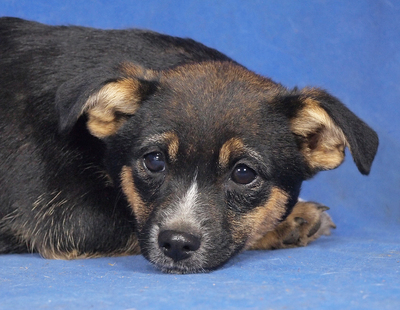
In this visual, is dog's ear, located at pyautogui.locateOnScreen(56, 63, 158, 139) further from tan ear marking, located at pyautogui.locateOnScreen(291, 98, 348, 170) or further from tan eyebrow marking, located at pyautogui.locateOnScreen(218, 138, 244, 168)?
tan ear marking, located at pyautogui.locateOnScreen(291, 98, 348, 170)

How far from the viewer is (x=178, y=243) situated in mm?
3930

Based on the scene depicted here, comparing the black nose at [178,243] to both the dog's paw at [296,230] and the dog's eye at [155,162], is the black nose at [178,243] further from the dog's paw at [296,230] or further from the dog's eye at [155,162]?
the dog's paw at [296,230]

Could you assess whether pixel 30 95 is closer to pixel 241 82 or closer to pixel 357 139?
pixel 241 82

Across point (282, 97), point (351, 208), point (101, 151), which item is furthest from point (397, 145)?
point (101, 151)

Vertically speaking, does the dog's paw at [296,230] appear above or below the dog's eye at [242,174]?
below

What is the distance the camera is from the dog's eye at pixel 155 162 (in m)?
4.24

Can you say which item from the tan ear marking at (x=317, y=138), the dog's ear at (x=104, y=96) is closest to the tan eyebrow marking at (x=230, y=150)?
the tan ear marking at (x=317, y=138)

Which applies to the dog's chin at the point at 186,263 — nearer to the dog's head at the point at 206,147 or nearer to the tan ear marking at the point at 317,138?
the dog's head at the point at 206,147

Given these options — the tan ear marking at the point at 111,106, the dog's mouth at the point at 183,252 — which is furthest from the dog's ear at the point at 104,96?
the dog's mouth at the point at 183,252

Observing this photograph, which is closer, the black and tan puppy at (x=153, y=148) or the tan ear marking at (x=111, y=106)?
the black and tan puppy at (x=153, y=148)

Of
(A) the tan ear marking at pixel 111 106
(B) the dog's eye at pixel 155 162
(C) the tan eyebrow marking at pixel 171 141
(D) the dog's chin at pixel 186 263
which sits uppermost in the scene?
(A) the tan ear marking at pixel 111 106

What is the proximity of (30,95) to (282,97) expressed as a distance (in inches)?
72.1

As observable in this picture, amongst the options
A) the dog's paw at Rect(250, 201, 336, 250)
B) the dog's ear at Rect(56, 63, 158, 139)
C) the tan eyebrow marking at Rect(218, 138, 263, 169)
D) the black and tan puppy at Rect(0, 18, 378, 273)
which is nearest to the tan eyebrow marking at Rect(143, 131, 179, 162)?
the black and tan puppy at Rect(0, 18, 378, 273)

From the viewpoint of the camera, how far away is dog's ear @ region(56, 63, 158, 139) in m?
4.16
